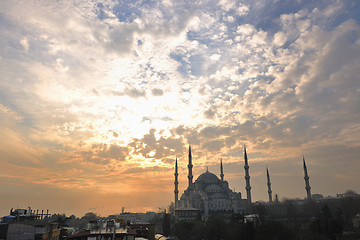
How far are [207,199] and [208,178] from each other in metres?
16.6

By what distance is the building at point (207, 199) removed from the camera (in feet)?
296

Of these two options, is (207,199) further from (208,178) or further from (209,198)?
(208,178)

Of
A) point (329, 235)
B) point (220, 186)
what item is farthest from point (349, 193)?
point (329, 235)

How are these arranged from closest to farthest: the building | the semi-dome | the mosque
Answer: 1. the building
2. the mosque
3. the semi-dome

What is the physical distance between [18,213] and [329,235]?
58.4 metres

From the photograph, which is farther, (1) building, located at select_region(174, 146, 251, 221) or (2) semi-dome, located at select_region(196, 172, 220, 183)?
(2) semi-dome, located at select_region(196, 172, 220, 183)

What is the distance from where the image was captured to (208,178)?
114m

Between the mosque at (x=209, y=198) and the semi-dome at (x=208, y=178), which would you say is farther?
the semi-dome at (x=208, y=178)

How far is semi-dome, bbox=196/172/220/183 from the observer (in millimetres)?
113500

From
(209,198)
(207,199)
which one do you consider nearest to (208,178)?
(209,198)

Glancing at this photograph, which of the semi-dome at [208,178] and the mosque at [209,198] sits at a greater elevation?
the semi-dome at [208,178]

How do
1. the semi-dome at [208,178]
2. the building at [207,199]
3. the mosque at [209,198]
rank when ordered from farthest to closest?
1. the semi-dome at [208,178]
2. the mosque at [209,198]
3. the building at [207,199]

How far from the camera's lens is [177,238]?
227 ft

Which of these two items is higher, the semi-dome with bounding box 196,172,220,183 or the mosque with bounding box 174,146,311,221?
the semi-dome with bounding box 196,172,220,183
